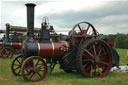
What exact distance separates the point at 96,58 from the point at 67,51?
116cm

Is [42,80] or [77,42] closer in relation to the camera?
[42,80]

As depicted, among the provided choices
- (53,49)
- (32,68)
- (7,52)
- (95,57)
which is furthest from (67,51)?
(7,52)

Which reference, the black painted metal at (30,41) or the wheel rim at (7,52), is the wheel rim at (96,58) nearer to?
the black painted metal at (30,41)

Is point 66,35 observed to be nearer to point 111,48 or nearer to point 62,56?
point 62,56

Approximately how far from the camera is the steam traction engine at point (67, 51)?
6188 mm

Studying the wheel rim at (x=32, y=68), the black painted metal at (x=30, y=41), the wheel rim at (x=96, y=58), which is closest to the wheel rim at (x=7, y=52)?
the black painted metal at (x=30, y=41)

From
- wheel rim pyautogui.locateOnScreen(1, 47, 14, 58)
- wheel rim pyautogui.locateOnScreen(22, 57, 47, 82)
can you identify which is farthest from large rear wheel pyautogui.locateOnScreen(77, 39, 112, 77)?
wheel rim pyautogui.locateOnScreen(1, 47, 14, 58)

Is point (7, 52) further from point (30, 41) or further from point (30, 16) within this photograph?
point (30, 16)

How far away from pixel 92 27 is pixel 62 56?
5.89 feet

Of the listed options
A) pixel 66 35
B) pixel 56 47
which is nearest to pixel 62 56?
pixel 56 47

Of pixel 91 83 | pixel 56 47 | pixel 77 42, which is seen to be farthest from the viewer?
pixel 77 42

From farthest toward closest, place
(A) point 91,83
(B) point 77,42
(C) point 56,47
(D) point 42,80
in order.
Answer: (B) point 77,42, (C) point 56,47, (D) point 42,80, (A) point 91,83

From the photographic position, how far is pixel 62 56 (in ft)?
22.6

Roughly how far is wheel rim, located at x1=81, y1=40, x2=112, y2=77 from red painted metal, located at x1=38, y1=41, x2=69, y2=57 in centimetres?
78
